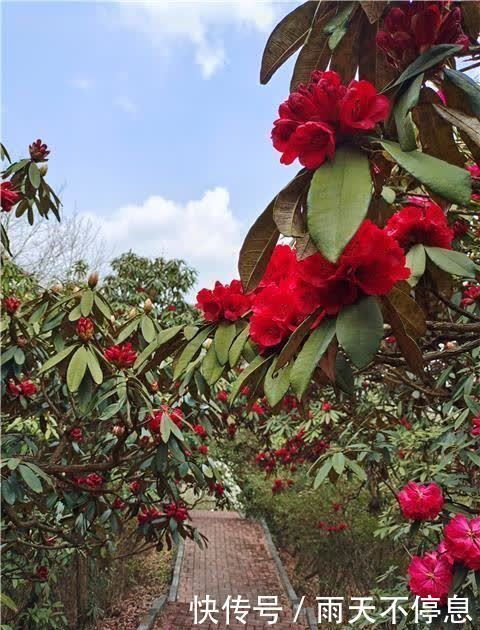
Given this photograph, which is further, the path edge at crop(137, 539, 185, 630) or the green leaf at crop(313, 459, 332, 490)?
the path edge at crop(137, 539, 185, 630)

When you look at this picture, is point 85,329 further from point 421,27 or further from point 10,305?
point 421,27

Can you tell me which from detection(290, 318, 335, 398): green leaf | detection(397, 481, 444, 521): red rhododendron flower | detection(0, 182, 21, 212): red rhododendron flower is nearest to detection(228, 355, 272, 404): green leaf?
detection(290, 318, 335, 398): green leaf

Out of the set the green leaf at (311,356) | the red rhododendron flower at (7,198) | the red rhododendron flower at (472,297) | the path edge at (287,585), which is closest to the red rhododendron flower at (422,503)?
the red rhododendron flower at (472,297)

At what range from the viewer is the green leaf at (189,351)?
2.78 feet

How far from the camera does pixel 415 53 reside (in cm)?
56

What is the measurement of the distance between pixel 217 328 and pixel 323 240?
40cm

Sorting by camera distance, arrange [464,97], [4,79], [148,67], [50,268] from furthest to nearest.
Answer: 1. [50,268]
2. [148,67]
3. [4,79]
4. [464,97]

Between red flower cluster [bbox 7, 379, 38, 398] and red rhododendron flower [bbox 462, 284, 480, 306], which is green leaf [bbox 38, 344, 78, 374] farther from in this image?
red rhododendron flower [bbox 462, 284, 480, 306]

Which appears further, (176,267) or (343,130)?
(176,267)

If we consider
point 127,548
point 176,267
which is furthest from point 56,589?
point 176,267

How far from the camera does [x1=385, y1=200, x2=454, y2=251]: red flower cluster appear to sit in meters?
0.74

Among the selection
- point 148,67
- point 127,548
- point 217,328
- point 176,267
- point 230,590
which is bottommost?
point 230,590

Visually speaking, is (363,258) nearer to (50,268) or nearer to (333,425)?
(333,425)

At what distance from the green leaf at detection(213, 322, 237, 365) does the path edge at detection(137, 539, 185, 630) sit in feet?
7.56
